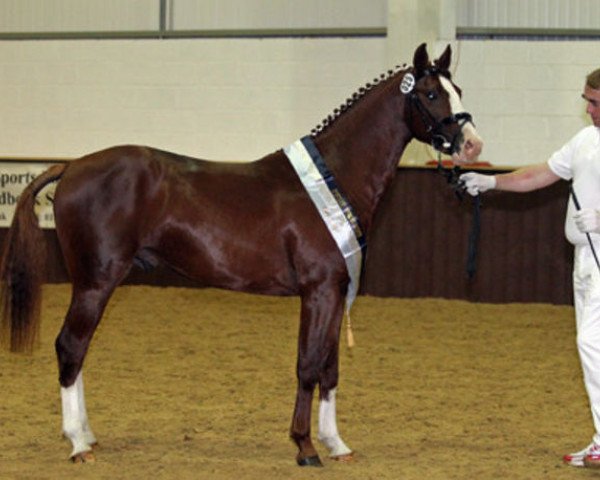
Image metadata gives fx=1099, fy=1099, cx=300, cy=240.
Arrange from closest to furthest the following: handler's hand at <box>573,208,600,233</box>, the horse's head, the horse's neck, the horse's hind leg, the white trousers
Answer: handler's hand at <box>573,208,600,233</box> < the white trousers < the horse's head < the horse's hind leg < the horse's neck

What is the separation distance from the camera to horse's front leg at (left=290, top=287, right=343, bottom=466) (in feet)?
16.9

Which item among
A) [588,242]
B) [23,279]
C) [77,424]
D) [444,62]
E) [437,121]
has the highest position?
[444,62]

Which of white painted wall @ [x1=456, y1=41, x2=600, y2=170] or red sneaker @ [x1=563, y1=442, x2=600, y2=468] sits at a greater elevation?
white painted wall @ [x1=456, y1=41, x2=600, y2=170]

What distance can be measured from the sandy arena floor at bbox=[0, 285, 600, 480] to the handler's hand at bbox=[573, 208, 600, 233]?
1134 mm

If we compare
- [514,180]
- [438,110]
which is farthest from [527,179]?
[438,110]

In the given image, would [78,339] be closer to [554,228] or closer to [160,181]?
[160,181]

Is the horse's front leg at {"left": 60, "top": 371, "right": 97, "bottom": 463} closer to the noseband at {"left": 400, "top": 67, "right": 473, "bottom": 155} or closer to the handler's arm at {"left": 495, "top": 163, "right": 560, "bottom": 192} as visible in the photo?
the noseband at {"left": 400, "top": 67, "right": 473, "bottom": 155}

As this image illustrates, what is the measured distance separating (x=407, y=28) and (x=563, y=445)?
20.2 feet

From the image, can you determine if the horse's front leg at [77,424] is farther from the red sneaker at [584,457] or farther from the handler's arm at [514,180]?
the red sneaker at [584,457]

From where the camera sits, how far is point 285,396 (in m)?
6.60

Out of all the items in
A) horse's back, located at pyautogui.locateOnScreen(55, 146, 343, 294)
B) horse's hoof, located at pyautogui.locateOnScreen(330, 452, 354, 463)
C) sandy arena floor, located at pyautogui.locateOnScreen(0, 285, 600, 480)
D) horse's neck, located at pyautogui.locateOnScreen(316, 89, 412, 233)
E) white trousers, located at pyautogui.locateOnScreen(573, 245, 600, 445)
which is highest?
horse's neck, located at pyautogui.locateOnScreen(316, 89, 412, 233)

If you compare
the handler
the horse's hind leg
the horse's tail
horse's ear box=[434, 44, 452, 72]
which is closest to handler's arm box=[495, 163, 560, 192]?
the handler

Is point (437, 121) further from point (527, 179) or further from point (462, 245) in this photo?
point (462, 245)

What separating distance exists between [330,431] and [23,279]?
66.1 inches
